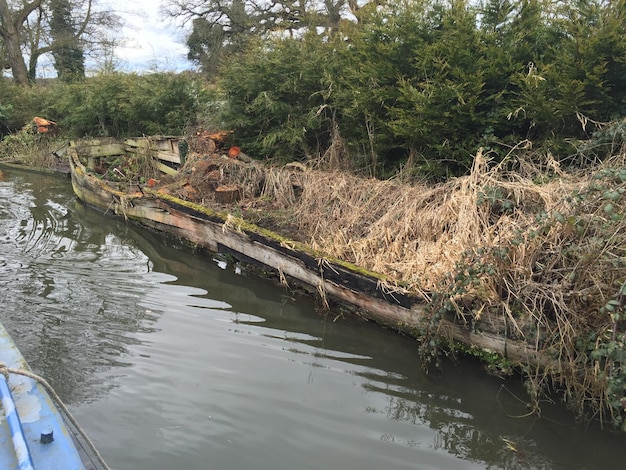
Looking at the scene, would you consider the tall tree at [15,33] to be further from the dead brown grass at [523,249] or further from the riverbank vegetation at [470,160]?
the dead brown grass at [523,249]

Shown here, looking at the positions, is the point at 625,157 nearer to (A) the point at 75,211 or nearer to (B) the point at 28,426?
(B) the point at 28,426

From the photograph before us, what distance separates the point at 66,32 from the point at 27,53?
250 cm

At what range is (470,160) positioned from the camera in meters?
6.20

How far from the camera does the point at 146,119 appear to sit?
1265 centimetres

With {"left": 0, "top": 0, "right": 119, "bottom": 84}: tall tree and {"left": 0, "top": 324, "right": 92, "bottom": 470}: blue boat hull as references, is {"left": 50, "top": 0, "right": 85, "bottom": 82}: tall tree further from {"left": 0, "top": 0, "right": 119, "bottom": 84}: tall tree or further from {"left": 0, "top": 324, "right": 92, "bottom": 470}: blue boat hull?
{"left": 0, "top": 324, "right": 92, "bottom": 470}: blue boat hull

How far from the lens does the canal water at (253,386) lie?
3.18 meters

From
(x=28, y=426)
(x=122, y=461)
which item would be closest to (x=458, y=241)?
(x=122, y=461)

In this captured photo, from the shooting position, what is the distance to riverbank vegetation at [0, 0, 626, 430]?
3.62m

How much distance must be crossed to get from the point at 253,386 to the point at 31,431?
1813 mm

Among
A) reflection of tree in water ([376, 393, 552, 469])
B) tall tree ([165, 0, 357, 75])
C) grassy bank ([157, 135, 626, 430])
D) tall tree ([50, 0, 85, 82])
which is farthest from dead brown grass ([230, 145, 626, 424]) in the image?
tall tree ([50, 0, 85, 82])

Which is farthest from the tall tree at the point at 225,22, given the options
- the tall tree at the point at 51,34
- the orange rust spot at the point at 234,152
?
the orange rust spot at the point at 234,152

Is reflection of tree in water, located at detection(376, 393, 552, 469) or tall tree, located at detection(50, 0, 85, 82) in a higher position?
tall tree, located at detection(50, 0, 85, 82)

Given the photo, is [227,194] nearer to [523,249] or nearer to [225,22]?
[523,249]

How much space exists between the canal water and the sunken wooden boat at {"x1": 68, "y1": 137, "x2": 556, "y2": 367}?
8.7 inches
